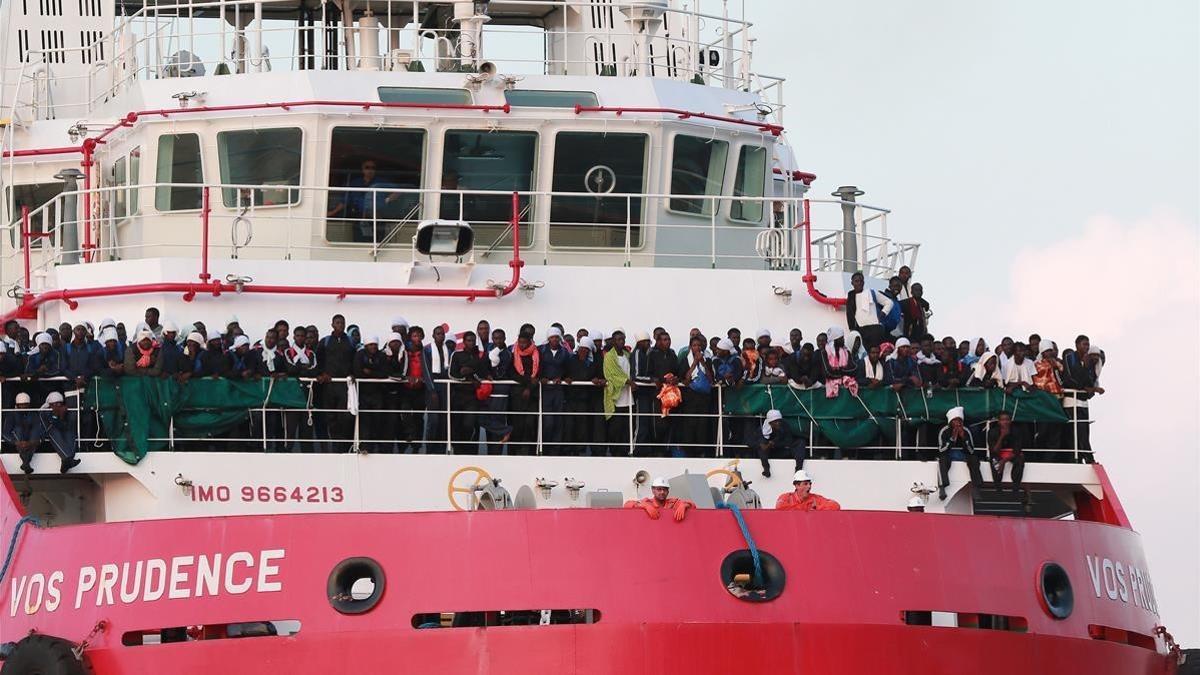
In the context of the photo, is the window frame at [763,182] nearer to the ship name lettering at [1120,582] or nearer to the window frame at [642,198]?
the window frame at [642,198]

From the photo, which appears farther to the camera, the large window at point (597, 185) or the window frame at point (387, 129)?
the large window at point (597, 185)

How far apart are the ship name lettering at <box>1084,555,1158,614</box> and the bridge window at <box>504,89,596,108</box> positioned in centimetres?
676

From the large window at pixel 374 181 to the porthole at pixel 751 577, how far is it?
20.2 ft

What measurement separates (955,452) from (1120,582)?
72.2 inches

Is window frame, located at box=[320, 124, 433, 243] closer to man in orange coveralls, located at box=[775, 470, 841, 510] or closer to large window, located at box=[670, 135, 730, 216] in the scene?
large window, located at box=[670, 135, 730, 216]

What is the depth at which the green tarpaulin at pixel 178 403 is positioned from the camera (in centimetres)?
1872

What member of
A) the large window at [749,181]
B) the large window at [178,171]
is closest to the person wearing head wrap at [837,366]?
the large window at [749,181]

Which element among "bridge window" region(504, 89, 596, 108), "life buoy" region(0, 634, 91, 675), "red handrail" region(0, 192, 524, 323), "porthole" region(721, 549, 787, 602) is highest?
"bridge window" region(504, 89, 596, 108)

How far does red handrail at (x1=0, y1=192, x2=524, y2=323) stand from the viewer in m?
20.1

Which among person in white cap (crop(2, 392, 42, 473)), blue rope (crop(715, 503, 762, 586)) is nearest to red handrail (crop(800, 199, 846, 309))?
blue rope (crop(715, 503, 762, 586))

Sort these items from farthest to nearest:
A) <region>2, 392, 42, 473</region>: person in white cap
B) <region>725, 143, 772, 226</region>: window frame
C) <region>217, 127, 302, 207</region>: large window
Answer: <region>725, 143, 772, 226</region>: window frame < <region>217, 127, 302, 207</region>: large window < <region>2, 392, 42, 473</region>: person in white cap

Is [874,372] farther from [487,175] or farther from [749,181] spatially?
[487,175]

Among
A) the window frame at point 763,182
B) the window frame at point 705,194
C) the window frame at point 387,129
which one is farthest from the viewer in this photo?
the window frame at point 763,182

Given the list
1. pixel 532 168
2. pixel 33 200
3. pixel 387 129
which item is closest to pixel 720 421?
pixel 532 168
